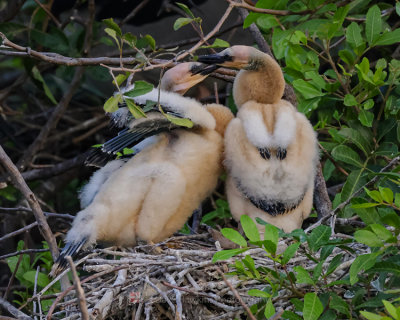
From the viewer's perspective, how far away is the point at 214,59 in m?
2.81

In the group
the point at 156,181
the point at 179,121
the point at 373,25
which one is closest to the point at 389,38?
the point at 373,25

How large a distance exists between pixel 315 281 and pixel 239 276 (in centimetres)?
28

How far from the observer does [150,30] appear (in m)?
4.51

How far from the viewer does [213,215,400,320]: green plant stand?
2033 mm

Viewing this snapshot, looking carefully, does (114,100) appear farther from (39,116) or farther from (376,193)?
(39,116)

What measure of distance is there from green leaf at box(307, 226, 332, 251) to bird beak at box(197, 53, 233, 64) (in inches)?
35.0

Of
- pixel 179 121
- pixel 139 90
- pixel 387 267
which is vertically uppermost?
pixel 139 90

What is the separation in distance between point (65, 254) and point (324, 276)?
0.93 metres

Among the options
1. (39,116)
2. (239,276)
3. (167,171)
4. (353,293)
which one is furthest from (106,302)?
(39,116)

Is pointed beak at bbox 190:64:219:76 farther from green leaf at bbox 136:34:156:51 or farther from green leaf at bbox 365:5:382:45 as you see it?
green leaf at bbox 365:5:382:45

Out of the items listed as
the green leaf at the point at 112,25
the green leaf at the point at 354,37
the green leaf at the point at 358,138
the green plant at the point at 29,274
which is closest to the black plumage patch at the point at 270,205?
the green leaf at the point at 358,138

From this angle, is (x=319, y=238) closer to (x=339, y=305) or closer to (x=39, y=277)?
(x=339, y=305)

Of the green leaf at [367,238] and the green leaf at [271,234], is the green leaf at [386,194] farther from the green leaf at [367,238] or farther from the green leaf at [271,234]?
the green leaf at [271,234]

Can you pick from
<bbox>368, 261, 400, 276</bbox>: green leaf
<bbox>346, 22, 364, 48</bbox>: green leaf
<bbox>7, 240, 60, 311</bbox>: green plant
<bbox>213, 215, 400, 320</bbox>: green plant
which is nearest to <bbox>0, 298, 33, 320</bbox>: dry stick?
<bbox>7, 240, 60, 311</bbox>: green plant
